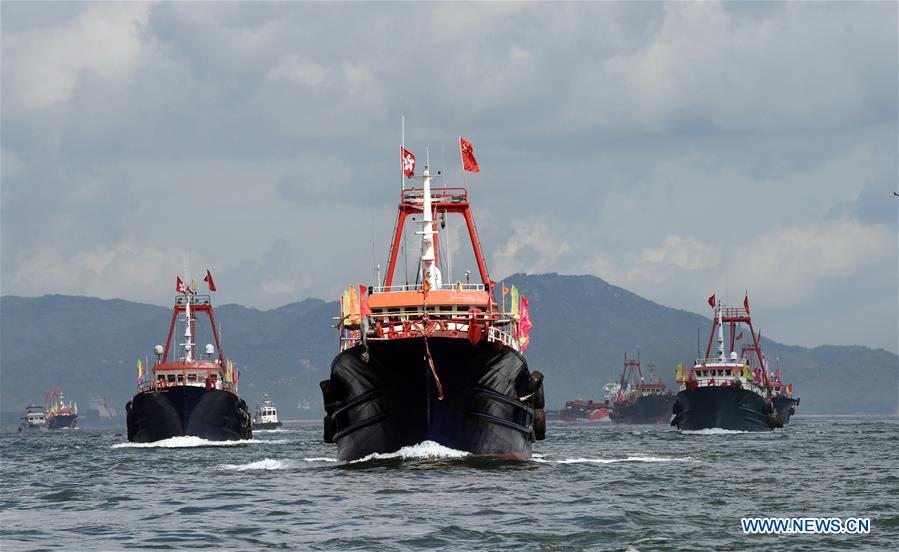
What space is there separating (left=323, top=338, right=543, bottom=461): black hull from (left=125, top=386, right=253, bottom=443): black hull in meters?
48.2

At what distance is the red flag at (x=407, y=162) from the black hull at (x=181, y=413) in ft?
139

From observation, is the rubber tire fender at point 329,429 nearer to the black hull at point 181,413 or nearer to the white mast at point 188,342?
the black hull at point 181,413

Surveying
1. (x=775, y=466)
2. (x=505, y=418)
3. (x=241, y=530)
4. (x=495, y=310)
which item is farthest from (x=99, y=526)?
(x=775, y=466)

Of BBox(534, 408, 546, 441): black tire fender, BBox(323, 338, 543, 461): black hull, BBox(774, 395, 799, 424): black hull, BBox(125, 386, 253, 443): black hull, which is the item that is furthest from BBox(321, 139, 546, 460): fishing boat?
BBox(774, 395, 799, 424): black hull

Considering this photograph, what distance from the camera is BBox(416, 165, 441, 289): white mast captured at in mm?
62469

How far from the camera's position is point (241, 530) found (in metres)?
35.8

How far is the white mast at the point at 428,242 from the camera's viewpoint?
62.5 metres

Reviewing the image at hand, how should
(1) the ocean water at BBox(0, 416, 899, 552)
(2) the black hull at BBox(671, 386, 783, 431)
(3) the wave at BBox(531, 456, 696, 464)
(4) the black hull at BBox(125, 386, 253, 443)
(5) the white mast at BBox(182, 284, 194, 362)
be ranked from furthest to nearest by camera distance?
1. (2) the black hull at BBox(671, 386, 783, 431)
2. (5) the white mast at BBox(182, 284, 194, 362)
3. (4) the black hull at BBox(125, 386, 253, 443)
4. (3) the wave at BBox(531, 456, 696, 464)
5. (1) the ocean water at BBox(0, 416, 899, 552)

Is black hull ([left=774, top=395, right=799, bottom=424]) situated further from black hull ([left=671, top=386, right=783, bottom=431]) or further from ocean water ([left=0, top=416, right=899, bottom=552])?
ocean water ([left=0, top=416, right=899, bottom=552])

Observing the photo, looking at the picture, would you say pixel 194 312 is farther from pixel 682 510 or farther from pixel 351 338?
pixel 682 510

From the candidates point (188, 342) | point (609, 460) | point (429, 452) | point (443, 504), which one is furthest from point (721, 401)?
point (443, 504)

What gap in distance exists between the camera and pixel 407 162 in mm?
63625

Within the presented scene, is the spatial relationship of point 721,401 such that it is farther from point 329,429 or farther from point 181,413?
point 329,429

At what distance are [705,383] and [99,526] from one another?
9922 centimetres
